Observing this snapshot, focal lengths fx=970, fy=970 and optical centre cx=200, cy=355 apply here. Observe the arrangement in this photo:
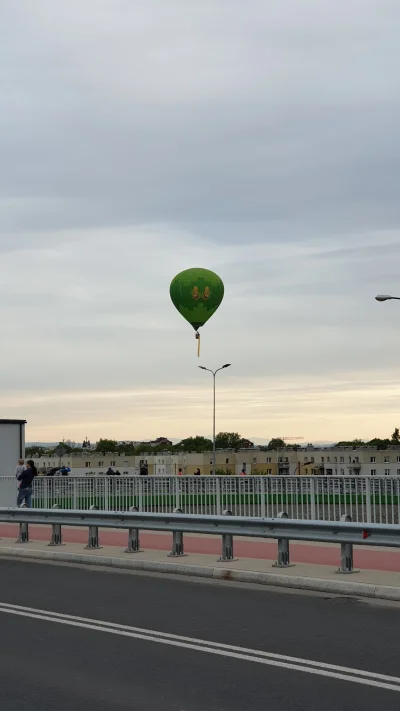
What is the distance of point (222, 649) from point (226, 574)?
5544mm

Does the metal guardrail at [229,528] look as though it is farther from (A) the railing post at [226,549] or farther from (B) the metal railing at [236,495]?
(B) the metal railing at [236,495]

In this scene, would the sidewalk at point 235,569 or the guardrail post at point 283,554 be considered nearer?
the sidewalk at point 235,569

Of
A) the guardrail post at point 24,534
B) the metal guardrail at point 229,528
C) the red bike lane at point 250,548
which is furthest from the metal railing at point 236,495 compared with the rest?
the metal guardrail at point 229,528

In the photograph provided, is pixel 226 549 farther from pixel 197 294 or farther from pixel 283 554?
pixel 197 294

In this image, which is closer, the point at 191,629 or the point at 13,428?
the point at 191,629

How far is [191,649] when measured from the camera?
9.35 m

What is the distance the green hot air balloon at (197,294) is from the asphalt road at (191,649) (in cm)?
3173

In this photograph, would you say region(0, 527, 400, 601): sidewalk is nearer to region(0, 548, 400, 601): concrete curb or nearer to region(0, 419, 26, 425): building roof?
region(0, 548, 400, 601): concrete curb

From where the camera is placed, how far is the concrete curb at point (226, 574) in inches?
503

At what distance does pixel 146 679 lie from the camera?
8.04m

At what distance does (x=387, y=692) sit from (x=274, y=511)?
46.4 feet

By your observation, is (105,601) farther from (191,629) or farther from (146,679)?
(146,679)

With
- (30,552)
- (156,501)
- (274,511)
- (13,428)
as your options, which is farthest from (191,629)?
(13,428)

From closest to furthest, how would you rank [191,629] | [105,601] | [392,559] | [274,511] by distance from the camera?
[191,629] → [105,601] → [392,559] → [274,511]
